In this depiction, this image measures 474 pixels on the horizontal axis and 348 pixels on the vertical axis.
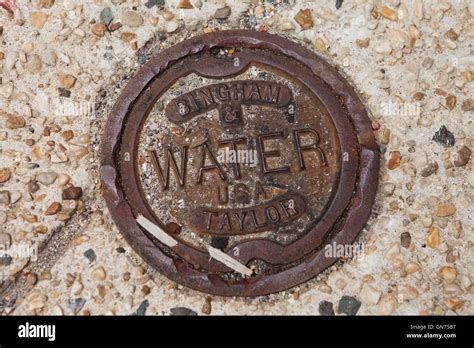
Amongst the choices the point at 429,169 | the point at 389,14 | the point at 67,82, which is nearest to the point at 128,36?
the point at 67,82

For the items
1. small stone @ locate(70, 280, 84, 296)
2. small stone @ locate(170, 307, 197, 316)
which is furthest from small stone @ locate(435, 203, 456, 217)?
small stone @ locate(70, 280, 84, 296)

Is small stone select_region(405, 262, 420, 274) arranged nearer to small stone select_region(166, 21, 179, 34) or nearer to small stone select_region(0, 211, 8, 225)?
small stone select_region(166, 21, 179, 34)

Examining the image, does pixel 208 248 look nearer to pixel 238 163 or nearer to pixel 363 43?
pixel 238 163

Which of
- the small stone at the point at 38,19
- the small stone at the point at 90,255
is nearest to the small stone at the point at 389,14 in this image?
the small stone at the point at 38,19
